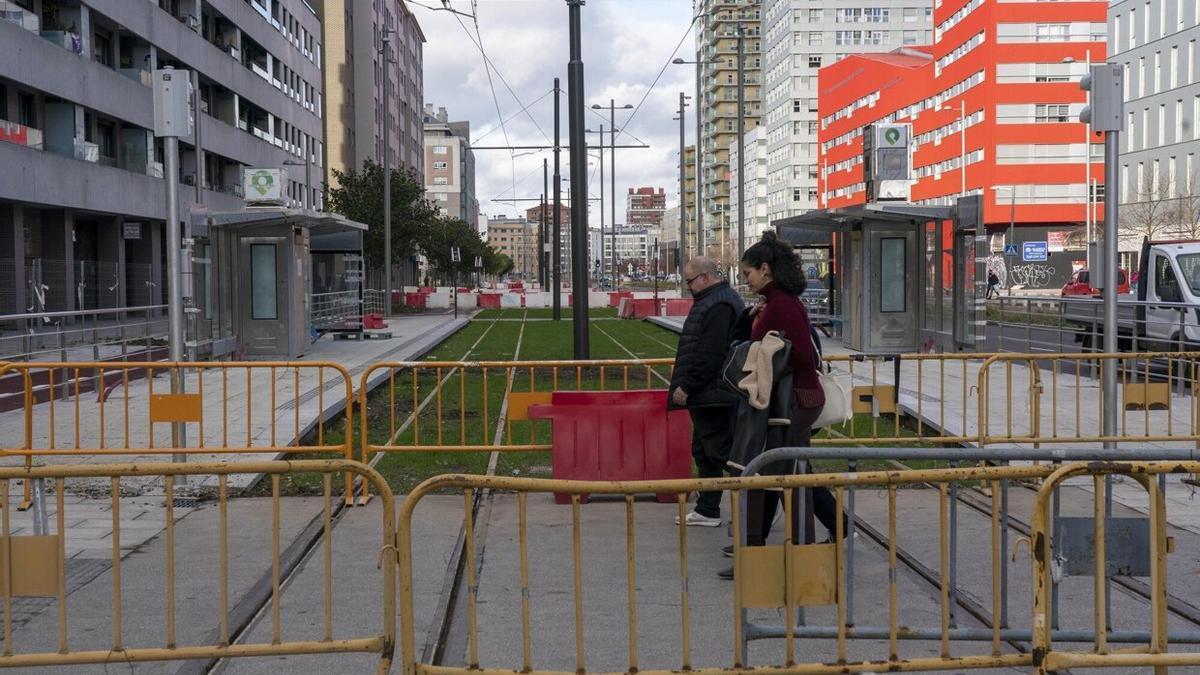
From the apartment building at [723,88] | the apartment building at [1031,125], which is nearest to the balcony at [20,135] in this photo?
the apartment building at [1031,125]

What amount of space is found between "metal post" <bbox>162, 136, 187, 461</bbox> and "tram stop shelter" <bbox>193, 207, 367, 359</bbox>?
37.0 ft

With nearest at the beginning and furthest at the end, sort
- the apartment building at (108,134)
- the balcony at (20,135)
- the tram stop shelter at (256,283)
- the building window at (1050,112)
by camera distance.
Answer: the tram stop shelter at (256,283) < the apartment building at (108,134) < the balcony at (20,135) < the building window at (1050,112)

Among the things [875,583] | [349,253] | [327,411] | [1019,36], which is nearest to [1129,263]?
[1019,36]

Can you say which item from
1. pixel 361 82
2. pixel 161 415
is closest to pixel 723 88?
pixel 361 82

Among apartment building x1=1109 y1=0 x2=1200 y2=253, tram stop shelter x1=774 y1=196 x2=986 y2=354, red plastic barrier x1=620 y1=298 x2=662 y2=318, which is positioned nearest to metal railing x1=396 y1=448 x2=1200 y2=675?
tram stop shelter x1=774 y1=196 x2=986 y2=354

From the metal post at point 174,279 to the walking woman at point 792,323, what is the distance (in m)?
5.05

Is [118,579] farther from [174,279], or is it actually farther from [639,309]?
[639,309]

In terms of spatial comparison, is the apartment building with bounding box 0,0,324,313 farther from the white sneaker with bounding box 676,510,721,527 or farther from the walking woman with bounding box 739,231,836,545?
the walking woman with bounding box 739,231,836,545

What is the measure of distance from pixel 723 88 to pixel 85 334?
130354 millimetres

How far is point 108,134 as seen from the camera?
41781 mm

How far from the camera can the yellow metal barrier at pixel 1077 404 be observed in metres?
10.5

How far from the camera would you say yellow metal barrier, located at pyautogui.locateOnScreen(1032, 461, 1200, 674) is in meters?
4.68

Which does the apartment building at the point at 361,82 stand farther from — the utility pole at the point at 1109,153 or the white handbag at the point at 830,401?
the white handbag at the point at 830,401

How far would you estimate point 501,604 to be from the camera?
6.57 meters
